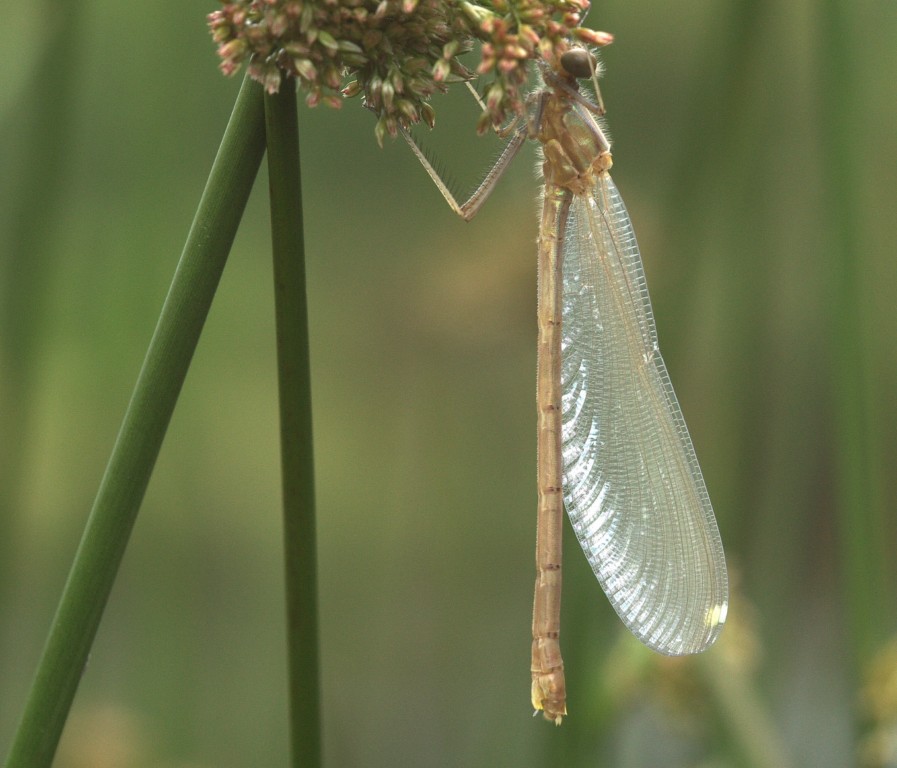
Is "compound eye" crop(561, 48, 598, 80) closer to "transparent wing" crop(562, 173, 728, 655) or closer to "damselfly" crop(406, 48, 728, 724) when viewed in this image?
"damselfly" crop(406, 48, 728, 724)

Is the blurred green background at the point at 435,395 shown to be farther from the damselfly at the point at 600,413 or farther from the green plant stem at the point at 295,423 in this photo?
the green plant stem at the point at 295,423

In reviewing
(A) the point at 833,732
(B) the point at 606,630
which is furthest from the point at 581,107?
(A) the point at 833,732

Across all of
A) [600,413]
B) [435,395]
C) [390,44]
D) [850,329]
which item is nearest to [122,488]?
[390,44]

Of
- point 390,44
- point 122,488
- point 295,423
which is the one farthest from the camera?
point 390,44

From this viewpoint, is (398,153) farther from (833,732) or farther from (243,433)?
(833,732)

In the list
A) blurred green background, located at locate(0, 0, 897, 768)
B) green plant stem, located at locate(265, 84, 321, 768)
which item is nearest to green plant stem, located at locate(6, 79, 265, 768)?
green plant stem, located at locate(265, 84, 321, 768)

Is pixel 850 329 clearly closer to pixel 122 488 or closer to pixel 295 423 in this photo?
pixel 295 423

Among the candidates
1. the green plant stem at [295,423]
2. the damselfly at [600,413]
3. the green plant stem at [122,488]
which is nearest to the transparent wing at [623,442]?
the damselfly at [600,413]
